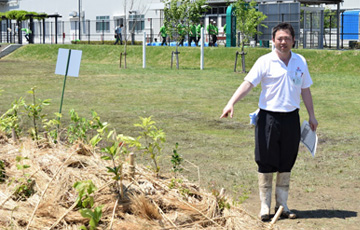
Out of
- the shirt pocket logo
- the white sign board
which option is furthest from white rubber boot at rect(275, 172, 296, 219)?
the white sign board

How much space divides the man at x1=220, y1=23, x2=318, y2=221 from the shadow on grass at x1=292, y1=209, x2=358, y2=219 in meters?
0.45

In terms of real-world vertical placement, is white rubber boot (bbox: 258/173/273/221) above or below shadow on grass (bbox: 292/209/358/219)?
above

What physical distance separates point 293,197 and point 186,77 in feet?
58.4

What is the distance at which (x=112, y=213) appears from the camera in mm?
4250

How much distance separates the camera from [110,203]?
4324mm

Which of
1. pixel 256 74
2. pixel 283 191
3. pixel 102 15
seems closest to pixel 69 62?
pixel 256 74

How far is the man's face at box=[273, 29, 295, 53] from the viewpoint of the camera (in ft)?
19.1

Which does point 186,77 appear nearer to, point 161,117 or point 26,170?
point 161,117

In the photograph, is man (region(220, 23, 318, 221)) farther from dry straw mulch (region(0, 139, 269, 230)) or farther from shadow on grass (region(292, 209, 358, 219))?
dry straw mulch (region(0, 139, 269, 230))

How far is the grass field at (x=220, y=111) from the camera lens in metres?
7.34

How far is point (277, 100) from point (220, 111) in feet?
28.0

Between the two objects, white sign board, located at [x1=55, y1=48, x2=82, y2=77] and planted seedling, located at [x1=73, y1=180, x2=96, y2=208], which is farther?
white sign board, located at [x1=55, y1=48, x2=82, y2=77]

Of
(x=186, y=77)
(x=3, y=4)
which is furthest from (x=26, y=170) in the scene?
(x=3, y=4)

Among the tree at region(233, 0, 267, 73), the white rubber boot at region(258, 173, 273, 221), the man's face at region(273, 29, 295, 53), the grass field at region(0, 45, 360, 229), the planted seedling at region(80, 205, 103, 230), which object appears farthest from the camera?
the tree at region(233, 0, 267, 73)
